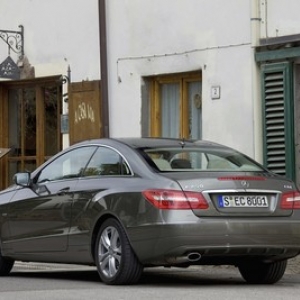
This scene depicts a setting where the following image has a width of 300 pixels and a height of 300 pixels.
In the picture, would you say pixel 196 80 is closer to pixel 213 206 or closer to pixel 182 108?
pixel 182 108

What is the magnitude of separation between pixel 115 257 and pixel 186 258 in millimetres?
744

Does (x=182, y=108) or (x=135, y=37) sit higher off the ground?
(x=135, y=37)

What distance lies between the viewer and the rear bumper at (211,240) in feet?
31.9

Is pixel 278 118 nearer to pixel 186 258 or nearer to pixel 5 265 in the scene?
pixel 5 265

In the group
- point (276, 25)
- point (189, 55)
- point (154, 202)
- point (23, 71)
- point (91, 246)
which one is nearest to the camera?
point (154, 202)

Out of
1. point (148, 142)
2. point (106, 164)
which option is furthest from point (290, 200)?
point (106, 164)

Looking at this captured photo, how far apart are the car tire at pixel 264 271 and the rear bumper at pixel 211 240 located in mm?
655

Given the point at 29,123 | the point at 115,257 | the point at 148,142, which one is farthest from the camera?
the point at 29,123

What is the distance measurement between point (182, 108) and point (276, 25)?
8.38ft

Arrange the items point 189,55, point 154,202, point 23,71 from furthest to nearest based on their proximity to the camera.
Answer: point 23,71 → point 189,55 → point 154,202

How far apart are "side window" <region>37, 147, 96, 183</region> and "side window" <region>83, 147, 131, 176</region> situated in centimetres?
12

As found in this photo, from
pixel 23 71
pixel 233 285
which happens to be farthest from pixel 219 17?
pixel 233 285

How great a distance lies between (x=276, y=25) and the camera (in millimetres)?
14969

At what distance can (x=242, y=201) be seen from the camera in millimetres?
10008
